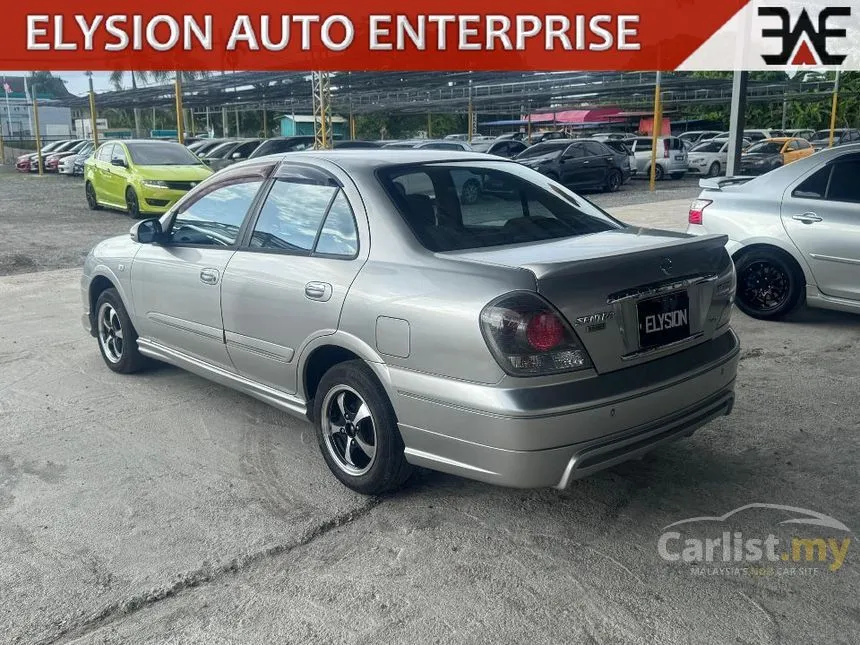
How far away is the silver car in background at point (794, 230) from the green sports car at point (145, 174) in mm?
10610

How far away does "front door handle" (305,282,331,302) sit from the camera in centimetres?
381

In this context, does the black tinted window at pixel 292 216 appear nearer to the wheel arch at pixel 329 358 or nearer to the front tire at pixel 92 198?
the wheel arch at pixel 329 358

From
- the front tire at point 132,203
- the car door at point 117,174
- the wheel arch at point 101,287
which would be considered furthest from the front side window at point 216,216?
the car door at point 117,174

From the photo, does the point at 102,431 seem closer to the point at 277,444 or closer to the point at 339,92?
the point at 277,444

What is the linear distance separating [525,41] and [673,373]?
24.0 meters

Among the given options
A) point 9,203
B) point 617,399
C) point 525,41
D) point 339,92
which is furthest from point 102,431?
point 339,92

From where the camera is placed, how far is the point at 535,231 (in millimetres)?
4004

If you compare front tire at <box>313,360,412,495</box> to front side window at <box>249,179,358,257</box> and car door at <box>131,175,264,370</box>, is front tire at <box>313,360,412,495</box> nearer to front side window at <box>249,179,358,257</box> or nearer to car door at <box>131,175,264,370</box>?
front side window at <box>249,179,358,257</box>

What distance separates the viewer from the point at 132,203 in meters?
16.1

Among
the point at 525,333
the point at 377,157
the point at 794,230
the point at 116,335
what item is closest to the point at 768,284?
the point at 794,230

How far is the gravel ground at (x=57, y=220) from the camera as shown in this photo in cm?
1151

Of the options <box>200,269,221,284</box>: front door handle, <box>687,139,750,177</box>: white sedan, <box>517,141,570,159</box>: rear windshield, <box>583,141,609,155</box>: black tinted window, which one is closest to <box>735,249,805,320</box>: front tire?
<box>200,269,221,284</box>: front door handle

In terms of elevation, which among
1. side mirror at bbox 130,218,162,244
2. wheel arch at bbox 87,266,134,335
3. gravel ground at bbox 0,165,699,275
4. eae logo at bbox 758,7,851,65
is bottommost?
gravel ground at bbox 0,165,699,275

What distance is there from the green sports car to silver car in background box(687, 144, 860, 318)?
1061 centimetres
